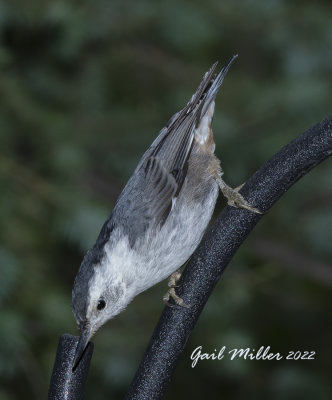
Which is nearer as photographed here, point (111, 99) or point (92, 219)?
point (92, 219)

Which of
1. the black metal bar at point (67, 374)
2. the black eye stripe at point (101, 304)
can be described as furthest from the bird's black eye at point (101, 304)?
the black metal bar at point (67, 374)

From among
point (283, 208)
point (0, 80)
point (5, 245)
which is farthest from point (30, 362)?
point (283, 208)

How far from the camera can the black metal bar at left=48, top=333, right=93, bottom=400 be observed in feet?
6.13

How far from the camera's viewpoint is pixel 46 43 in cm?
Result: 416

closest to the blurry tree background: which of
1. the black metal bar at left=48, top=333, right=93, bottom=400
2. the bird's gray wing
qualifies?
the bird's gray wing

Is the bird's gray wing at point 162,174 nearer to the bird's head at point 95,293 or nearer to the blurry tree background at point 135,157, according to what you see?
the bird's head at point 95,293

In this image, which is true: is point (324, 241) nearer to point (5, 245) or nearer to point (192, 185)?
point (192, 185)

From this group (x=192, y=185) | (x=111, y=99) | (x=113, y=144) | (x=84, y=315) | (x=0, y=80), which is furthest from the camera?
(x=111, y=99)

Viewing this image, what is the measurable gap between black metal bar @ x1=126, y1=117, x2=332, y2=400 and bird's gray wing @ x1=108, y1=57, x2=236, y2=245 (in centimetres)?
63

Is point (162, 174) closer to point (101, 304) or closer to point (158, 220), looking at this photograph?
point (158, 220)

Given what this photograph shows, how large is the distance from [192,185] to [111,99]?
168 centimetres

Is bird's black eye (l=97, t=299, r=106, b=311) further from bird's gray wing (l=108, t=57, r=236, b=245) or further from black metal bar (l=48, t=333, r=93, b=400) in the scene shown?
black metal bar (l=48, t=333, r=93, b=400)

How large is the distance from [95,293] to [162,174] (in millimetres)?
661

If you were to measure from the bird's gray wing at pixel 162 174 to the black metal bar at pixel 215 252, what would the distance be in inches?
24.9
